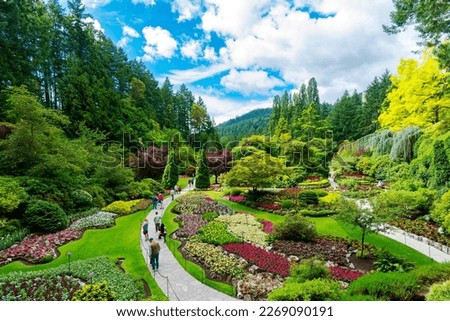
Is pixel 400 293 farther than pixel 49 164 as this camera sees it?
No

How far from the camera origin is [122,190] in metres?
24.6

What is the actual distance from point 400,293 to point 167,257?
27.2ft

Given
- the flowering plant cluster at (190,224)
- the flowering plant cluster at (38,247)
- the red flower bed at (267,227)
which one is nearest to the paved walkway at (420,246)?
the red flower bed at (267,227)

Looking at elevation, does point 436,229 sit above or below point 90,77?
below

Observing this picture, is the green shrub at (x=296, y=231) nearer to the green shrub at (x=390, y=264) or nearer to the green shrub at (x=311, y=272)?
the green shrub at (x=390, y=264)

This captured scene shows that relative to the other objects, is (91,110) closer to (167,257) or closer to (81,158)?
(81,158)

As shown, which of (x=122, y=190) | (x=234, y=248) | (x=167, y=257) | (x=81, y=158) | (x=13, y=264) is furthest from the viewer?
(x=122, y=190)

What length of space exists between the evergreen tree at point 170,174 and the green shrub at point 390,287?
2614 centimetres

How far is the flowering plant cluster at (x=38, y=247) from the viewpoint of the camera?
10.9 meters

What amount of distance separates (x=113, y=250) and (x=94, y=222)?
4887mm

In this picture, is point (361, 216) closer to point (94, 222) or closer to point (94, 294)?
point (94, 294)

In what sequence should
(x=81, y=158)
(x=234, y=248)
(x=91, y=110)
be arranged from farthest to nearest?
(x=91, y=110) → (x=81, y=158) → (x=234, y=248)

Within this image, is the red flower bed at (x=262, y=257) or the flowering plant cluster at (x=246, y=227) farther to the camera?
the flowering plant cluster at (x=246, y=227)

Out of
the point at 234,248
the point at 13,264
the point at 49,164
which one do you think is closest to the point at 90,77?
the point at 49,164
